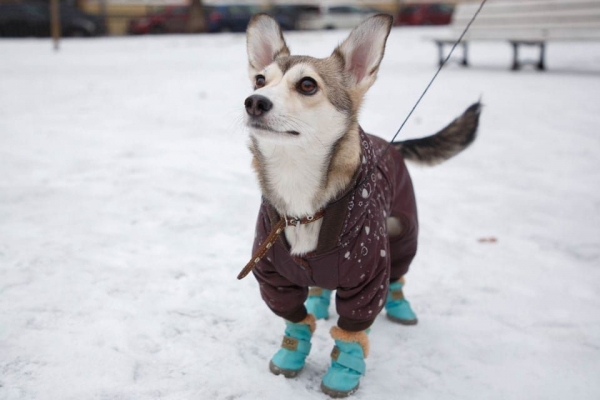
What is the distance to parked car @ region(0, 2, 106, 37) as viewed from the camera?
2219 cm

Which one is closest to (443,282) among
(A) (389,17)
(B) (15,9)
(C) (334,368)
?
(C) (334,368)

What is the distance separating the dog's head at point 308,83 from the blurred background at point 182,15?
59.2 ft

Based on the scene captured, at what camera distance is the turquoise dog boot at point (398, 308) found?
10.0 ft

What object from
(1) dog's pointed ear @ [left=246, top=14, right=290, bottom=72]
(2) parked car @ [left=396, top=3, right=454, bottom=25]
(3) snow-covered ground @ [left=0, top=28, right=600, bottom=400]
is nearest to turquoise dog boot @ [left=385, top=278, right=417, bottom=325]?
(3) snow-covered ground @ [left=0, top=28, right=600, bottom=400]

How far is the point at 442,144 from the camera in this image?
3227 mm

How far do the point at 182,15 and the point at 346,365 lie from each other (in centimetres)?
2581

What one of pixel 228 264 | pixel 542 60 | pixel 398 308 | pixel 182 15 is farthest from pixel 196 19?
pixel 398 308

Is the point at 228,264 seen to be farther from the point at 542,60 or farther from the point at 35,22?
the point at 35,22

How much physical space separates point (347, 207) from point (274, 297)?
56 centimetres

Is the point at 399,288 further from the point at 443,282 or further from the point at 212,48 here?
the point at 212,48

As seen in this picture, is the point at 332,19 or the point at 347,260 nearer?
the point at 347,260

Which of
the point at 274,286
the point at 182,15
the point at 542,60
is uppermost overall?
the point at 182,15

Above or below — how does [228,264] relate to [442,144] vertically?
below

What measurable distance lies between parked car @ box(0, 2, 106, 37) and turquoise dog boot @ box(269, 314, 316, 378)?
922 inches
